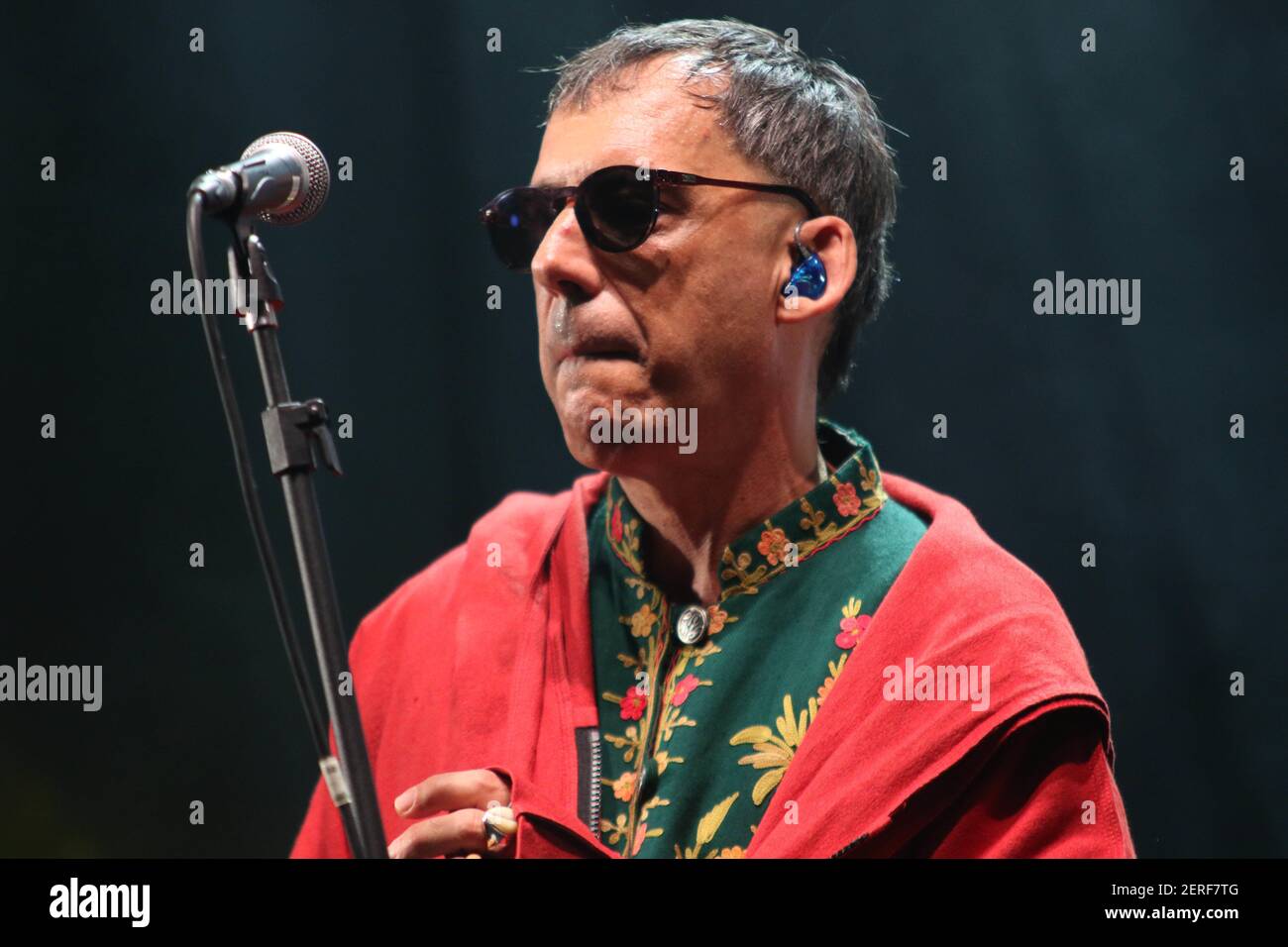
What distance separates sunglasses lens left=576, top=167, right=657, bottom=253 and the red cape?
441 millimetres

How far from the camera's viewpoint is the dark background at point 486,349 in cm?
211

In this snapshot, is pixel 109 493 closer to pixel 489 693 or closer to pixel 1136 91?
pixel 489 693

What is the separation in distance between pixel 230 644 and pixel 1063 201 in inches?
57.0

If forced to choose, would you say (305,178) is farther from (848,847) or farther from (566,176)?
(848,847)

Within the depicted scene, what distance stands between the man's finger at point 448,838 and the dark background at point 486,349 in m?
0.77

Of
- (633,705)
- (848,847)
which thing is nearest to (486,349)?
(633,705)

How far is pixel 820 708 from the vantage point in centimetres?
171

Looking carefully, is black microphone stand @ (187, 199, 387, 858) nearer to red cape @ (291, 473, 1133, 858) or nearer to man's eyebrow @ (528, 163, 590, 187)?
red cape @ (291, 473, 1133, 858)

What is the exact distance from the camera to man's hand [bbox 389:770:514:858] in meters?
1.66

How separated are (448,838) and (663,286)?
2.26ft

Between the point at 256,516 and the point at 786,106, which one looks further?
the point at 786,106

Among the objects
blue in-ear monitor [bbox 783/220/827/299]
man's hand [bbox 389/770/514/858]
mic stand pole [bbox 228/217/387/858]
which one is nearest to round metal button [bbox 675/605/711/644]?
man's hand [bbox 389/770/514/858]

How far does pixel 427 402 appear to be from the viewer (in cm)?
234
